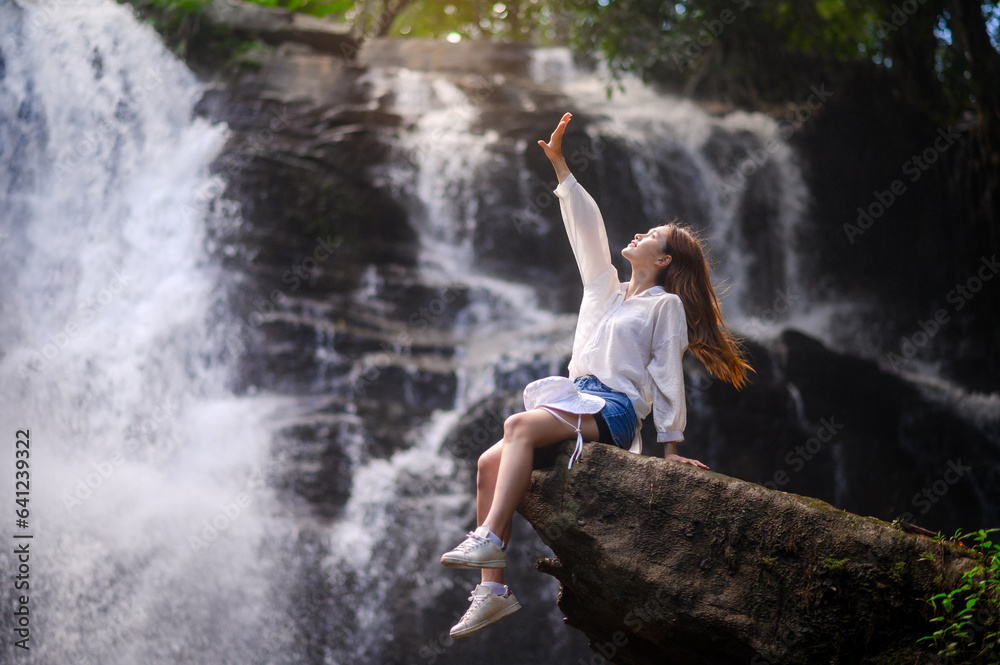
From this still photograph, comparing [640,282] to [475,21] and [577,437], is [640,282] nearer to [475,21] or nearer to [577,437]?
[577,437]

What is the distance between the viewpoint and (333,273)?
8.09m

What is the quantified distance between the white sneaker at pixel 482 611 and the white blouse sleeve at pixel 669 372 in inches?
36.2

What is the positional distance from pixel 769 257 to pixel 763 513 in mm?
7179

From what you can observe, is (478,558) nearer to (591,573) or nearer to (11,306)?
(591,573)

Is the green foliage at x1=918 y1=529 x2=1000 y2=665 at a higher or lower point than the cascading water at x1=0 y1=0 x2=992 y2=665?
higher

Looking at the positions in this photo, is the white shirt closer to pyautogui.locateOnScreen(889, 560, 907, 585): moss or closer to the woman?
the woman

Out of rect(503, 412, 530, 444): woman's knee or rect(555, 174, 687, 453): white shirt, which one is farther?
rect(555, 174, 687, 453): white shirt

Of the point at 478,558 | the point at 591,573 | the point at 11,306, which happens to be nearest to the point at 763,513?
the point at 591,573

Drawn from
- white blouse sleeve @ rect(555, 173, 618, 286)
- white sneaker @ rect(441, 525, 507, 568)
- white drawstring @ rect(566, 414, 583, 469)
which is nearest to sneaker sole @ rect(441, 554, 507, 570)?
white sneaker @ rect(441, 525, 507, 568)

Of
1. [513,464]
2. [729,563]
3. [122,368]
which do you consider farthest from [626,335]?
[122,368]

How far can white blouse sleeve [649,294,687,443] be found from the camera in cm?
306
